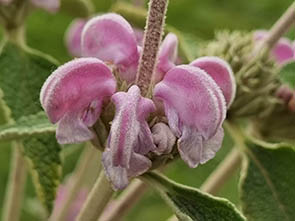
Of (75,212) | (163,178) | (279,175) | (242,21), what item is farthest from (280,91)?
(242,21)

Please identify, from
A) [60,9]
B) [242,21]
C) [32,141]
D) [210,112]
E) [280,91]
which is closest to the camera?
[210,112]

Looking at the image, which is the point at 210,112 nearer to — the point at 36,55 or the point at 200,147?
the point at 200,147

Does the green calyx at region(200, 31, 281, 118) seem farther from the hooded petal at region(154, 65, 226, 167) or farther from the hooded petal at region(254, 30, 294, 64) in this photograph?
the hooded petal at region(154, 65, 226, 167)

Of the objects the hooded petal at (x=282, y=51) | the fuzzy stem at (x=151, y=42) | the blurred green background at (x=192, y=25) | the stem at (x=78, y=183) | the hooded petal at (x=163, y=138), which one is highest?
the fuzzy stem at (x=151, y=42)

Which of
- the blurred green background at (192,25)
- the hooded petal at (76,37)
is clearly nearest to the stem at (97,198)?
the hooded petal at (76,37)

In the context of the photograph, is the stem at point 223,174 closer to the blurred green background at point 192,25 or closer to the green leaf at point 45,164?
the green leaf at point 45,164
